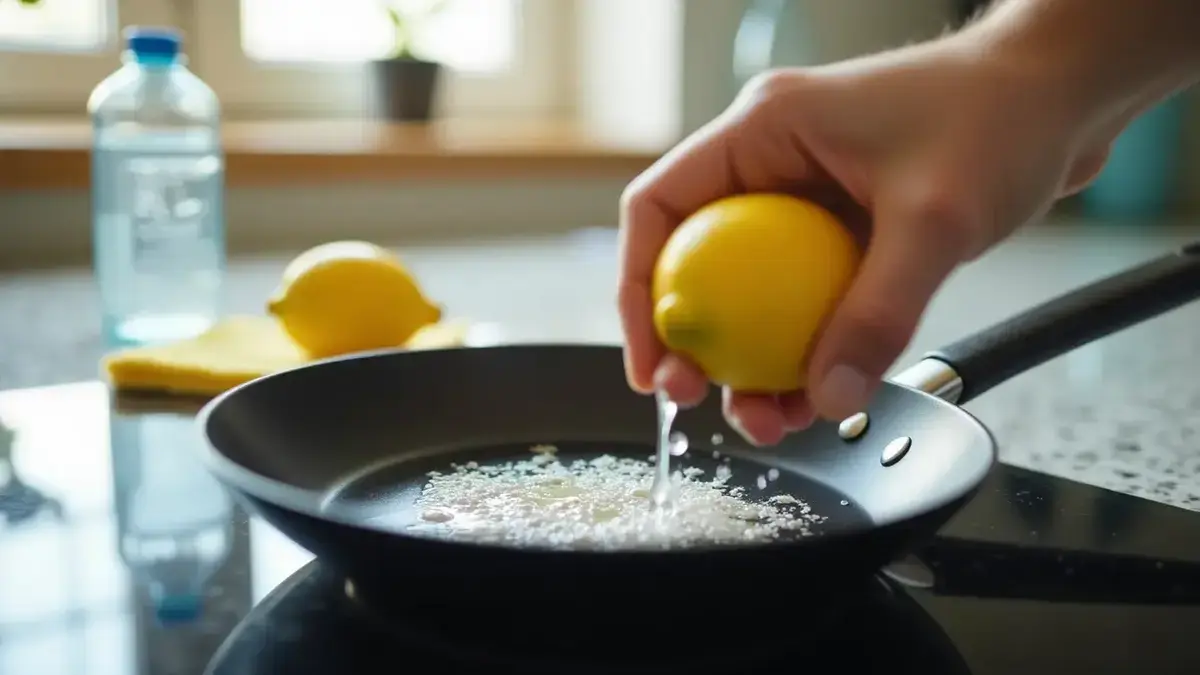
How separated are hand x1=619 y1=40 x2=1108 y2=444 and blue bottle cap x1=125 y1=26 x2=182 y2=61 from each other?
582 millimetres

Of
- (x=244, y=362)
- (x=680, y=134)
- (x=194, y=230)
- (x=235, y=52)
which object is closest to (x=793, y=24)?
(x=680, y=134)

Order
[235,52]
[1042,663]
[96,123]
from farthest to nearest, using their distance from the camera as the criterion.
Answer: [235,52] → [96,123] → [1042,663]

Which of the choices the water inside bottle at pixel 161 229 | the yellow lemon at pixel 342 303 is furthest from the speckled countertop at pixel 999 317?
the yellow lemon at pixel 342 303

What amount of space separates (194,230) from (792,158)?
0.81 m

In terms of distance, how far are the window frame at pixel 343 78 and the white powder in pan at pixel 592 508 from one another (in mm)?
1484

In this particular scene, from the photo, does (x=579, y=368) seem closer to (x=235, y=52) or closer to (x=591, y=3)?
(x=235, y=52)

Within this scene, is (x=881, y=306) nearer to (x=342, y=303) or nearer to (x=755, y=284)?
(x=755, y=284)

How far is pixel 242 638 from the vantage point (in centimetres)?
47

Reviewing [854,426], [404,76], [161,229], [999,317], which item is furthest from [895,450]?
[404,76]

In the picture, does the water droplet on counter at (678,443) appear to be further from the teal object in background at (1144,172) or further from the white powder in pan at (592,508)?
the teal object in background at (1144,172)

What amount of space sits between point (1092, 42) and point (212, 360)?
2.17 ft

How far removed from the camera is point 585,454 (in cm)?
72

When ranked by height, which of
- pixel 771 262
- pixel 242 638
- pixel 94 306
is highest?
pixel 771 262

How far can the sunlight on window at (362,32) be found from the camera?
79.8 inches
